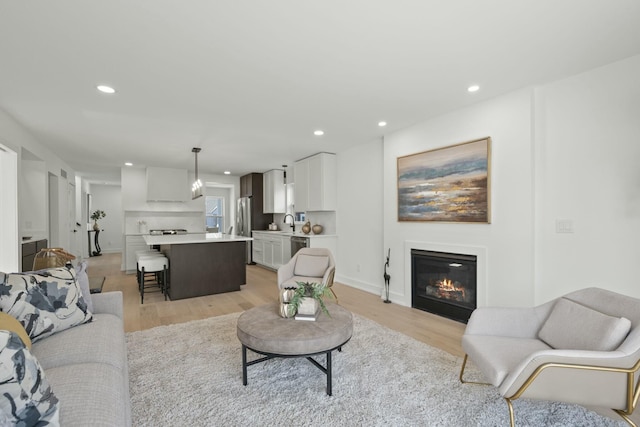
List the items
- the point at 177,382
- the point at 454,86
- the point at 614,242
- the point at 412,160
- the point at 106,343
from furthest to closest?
the point at 412,160, the point at 454,86, the point at 614,242, the point at 177,382, the point at 106,343

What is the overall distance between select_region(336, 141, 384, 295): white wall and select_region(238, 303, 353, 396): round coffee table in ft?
8.13

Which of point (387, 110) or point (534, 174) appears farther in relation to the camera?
point (387, 110)

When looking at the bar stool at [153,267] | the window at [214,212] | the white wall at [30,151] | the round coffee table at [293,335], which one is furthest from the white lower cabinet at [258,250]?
the round coffee table at [293,335]

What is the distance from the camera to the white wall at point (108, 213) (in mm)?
10438

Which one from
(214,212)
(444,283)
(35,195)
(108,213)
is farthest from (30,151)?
(108,213)

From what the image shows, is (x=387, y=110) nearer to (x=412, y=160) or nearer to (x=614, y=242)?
(x=412, y=160)

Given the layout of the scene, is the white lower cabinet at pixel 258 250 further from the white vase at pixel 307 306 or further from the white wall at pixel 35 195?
the white vase at pixel 307 306

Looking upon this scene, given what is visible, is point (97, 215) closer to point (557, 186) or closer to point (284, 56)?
point (284, 56)

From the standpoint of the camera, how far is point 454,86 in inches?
113

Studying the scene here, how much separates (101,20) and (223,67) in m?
0.82

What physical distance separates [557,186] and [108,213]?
1225cm

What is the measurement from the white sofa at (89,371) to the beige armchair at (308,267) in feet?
6.39

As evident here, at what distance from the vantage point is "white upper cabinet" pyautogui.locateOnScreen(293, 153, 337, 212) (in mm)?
5656

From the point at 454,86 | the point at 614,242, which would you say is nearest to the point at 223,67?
the point at 454,86
